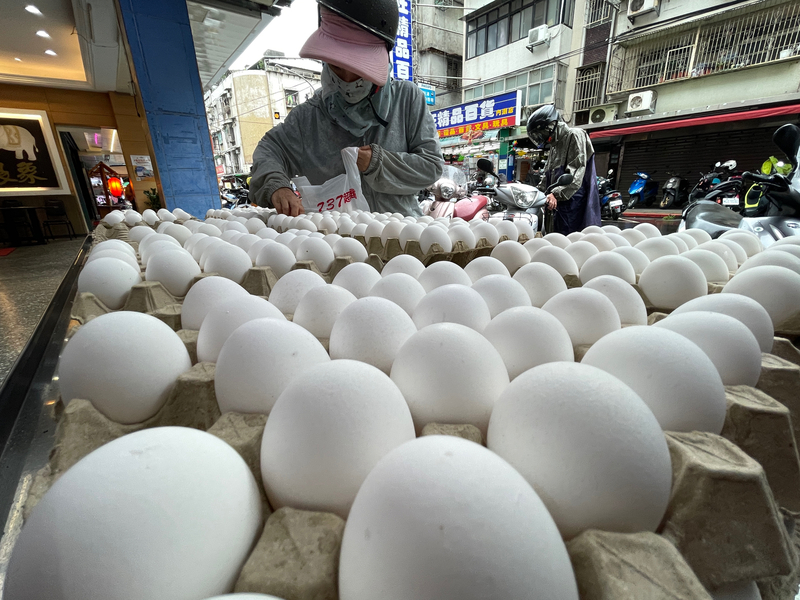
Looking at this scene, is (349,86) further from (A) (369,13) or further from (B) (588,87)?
(B) (588,87)

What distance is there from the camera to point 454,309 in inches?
28.8

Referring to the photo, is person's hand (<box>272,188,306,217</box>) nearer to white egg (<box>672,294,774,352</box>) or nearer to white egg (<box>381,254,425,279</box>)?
white egg (<box>381,254,425,279</box>)

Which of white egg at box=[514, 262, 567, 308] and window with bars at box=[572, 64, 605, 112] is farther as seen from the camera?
window with bars at box=[572, 64, 605, 112]

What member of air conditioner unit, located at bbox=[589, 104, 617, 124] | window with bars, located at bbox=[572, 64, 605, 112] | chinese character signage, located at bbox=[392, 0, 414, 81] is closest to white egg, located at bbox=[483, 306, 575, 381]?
chinese character signage, located at bbox=[392, 0, 414, 81]

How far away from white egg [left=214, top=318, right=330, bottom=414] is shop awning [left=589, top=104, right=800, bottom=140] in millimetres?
10269

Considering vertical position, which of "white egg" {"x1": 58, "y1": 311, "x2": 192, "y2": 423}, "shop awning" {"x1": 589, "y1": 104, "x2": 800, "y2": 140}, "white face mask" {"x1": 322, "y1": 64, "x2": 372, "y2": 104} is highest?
"shop awning" {"x1": 589, "y1": 104, "x2": 800, "y2": 140}

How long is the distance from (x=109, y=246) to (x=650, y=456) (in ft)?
5.08

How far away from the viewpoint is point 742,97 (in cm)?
829

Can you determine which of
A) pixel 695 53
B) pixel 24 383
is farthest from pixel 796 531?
pixel 695 53

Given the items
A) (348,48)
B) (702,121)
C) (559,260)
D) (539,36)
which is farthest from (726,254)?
(539,36)

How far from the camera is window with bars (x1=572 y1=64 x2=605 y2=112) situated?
10.9 m

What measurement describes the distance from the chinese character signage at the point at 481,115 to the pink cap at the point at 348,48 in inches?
438

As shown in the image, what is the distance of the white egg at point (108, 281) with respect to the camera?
3.18 feet

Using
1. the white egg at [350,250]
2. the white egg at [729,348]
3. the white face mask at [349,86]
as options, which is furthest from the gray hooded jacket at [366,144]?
the white egg at [729,348]
